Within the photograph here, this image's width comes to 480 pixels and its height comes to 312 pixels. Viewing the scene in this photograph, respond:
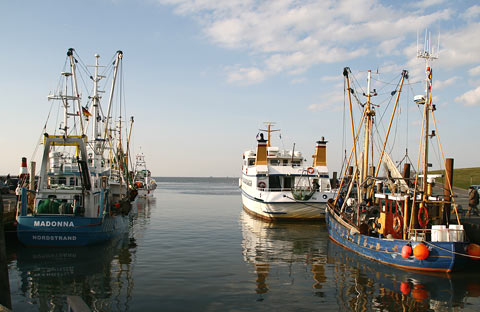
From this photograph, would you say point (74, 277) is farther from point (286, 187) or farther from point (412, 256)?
point (286, 187)

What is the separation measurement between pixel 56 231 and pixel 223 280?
959cm

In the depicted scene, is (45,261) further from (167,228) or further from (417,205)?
(417,205)

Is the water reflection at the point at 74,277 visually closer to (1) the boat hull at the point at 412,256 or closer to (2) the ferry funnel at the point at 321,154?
(1) the boat hull at the point at 412,256

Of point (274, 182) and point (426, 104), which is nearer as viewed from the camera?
point (426, 104)

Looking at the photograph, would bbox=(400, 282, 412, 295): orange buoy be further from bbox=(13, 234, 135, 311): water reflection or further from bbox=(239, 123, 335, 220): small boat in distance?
bbox=(239, 123, 335, 220): small boat in distance

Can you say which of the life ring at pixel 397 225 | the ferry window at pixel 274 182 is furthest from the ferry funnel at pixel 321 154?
the life ring at pixel 397 225

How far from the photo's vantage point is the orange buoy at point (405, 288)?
1336 cm

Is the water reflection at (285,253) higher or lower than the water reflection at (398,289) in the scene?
lower

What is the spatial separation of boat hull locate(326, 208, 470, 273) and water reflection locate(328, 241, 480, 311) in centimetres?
30

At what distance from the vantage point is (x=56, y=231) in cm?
1923

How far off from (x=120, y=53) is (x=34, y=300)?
2422cm

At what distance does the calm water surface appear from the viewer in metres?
Answer: 12.2

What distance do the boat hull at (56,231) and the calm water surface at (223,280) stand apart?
1.55 feet

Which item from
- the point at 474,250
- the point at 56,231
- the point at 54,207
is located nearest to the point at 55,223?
the point at 56,231
